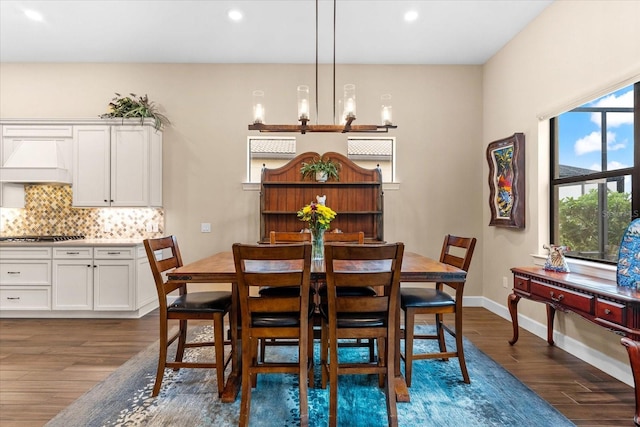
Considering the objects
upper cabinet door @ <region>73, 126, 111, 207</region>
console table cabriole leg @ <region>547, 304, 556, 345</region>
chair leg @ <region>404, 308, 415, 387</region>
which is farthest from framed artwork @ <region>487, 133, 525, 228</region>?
upper cabinet door @ <region>73, 126, 111, 207</region>

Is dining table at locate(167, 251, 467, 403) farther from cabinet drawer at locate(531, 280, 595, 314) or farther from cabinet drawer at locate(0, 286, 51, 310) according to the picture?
cabinet drawer at locate(0, 286, 51, 310)

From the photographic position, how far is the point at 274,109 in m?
4.73

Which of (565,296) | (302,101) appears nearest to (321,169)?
(302,101)

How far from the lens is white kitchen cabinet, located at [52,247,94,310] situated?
4.08m

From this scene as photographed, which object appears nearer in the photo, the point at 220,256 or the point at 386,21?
the point at 220,256

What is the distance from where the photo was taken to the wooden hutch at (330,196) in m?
4.42

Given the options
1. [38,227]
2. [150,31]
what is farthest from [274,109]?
[38,227]

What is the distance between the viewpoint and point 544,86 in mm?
3520

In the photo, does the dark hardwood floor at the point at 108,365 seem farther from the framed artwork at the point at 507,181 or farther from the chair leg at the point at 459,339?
the framed artwork at the point at 507,181

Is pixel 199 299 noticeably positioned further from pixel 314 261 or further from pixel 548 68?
pixel 548 68

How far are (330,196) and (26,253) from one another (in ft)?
11.7

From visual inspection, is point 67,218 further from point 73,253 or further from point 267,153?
point 267,153

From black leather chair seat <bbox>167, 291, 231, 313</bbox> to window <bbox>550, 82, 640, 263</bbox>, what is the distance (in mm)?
3007

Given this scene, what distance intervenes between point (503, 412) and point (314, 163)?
313 centimetres
